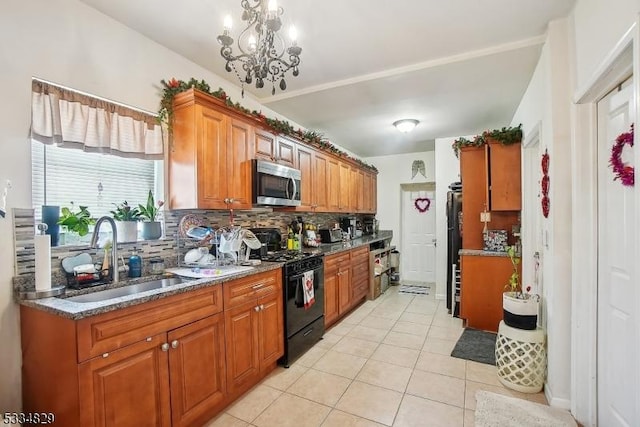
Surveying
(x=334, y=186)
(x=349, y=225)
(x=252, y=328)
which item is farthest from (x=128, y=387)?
(x=349, y=225)

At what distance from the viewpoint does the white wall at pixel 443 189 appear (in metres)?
4.65

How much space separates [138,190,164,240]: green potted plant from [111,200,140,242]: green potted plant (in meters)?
0.05

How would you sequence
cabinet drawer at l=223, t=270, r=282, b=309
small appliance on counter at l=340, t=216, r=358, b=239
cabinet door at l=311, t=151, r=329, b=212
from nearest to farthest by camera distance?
cabinet drawer at l=223, t=270, r=282, b=309 < cabinet door at l=311, t=151, r=329, b=212 < small appliance on counter at l=340, t=216, r=358, b=239

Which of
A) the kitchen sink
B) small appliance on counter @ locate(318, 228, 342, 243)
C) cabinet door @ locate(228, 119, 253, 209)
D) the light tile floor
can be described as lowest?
the light tile floor

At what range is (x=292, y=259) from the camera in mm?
2840

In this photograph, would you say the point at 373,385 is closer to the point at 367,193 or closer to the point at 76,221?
the point at 76,221

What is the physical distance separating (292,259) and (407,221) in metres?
4.03

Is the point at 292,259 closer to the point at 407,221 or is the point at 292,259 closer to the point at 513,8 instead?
the point at 513,8

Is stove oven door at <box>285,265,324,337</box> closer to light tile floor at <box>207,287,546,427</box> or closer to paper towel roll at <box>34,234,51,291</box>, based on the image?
light tile floor at <box>207,287,546,427</box>

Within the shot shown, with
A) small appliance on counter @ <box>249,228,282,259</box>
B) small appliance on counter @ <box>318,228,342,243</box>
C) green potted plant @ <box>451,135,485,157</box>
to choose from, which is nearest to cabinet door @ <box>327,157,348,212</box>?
small appliance on counter @ <box>318,228,342,243</box>

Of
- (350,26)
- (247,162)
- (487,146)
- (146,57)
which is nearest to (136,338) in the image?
(247,162)

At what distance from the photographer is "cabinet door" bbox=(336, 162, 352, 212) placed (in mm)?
4723

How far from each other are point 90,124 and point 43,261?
941mm

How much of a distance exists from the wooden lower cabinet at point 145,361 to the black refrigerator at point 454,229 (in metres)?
2.98
